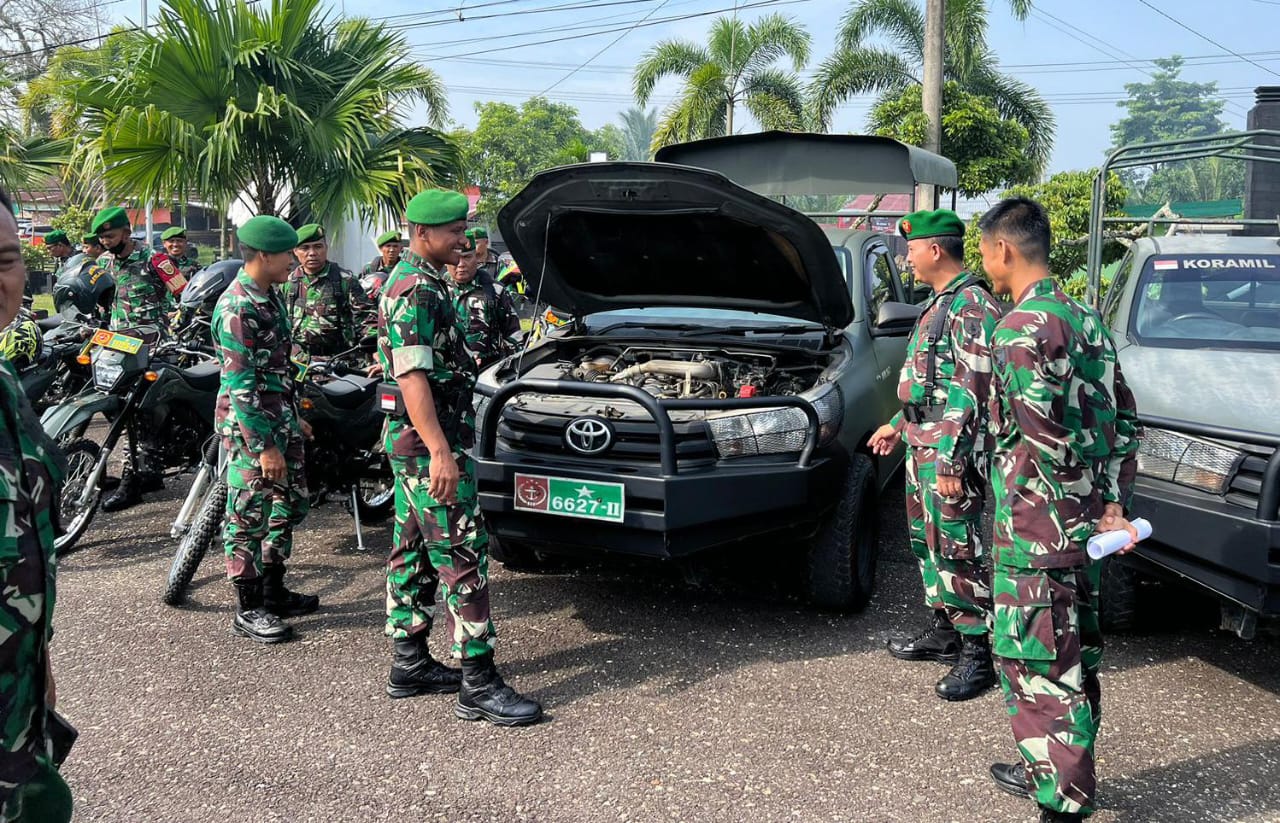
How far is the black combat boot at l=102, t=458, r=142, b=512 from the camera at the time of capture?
645cm

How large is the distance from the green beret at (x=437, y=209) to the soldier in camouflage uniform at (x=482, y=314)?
0.42ft

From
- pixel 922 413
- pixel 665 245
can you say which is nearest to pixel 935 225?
pixel 922 413

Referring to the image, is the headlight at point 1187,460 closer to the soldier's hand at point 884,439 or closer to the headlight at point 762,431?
the soldier's hand at point 884,439

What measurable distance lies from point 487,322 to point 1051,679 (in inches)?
149

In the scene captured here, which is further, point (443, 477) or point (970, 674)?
point (970, 674)

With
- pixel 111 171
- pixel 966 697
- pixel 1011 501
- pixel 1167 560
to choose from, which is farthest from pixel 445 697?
pixel 111 171

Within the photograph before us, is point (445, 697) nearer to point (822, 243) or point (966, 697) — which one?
point (966, 697)

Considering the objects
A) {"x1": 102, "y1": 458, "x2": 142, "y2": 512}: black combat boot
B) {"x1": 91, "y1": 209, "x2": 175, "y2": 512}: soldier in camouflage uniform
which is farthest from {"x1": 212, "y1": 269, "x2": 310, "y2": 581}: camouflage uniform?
{"x1": 91, "y1": 209, "x2": 175, "y2": 512}: soldier in camouflage uniform

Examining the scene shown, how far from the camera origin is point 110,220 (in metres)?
7.32

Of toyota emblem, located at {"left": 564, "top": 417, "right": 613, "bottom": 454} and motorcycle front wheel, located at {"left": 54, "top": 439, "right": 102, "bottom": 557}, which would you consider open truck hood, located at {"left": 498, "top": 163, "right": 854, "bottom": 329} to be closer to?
toyota emblem, located at {"left": 564, "top": 417, "right": 613, "bottom": 454}

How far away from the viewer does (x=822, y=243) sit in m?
4.39

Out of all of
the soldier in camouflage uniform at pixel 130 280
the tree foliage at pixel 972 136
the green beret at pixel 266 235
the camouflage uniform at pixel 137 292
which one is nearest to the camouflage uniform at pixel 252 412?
the green beret at pixel 266 235

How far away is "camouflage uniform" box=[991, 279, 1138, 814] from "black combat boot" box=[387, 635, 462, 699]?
83.7 inches

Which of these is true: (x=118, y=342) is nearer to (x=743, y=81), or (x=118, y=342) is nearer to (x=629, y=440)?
(x=629, y=440)
